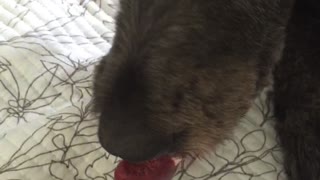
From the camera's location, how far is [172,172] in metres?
1.10

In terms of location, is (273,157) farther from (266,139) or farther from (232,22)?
(232,22)

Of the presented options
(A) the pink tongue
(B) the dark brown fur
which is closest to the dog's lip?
(A) the pink tongue

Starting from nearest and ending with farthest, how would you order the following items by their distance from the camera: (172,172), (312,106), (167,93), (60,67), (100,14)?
(167,93) < (172,172) < (312,106) < (60,67) < (100,14)

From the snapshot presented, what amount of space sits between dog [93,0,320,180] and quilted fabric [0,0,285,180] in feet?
0.44

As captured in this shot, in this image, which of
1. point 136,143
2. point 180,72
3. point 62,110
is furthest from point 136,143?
point 62,110

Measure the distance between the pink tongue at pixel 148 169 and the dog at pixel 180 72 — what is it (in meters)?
0.07

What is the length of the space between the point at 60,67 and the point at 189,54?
17.6 inches

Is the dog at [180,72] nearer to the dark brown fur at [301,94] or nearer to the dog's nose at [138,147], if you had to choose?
the dog's nose at [138,147]

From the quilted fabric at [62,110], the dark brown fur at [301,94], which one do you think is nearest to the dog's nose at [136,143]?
the quilted fabric at [62,110]

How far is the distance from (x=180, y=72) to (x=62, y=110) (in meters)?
0.38

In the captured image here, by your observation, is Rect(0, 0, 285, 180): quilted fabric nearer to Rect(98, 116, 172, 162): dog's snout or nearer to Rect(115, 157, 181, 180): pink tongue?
→ Rect(115, 157, 181, 180): pink tongue

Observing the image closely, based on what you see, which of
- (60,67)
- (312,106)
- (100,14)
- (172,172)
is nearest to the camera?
(172,172)

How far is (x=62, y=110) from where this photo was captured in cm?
129

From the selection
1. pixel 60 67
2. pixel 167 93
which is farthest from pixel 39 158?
pixel 167 93
